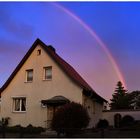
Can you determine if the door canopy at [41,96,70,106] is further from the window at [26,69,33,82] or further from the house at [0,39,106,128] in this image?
the window at [26,69,33,82]

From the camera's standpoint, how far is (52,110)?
106ft

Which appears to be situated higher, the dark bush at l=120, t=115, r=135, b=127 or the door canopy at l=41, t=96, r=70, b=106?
the door canopy at l=41, t=96, r=70, b=106

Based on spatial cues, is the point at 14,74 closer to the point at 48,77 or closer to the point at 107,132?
the point at 48,77

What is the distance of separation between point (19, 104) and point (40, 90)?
→ 3.23 metres

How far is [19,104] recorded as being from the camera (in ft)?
116

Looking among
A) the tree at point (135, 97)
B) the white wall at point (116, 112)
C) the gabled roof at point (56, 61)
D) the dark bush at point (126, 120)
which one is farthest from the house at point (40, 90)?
the tree at point (135, 97)

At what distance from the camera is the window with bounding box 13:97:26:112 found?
34906 millimetres

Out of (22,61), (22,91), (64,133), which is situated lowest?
A: (64,133)

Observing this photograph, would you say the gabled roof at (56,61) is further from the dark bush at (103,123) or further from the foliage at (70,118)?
the foliage at (70,118)

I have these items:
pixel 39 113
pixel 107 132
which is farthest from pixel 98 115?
pixel 107 132

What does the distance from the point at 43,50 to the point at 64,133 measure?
53.1 feet

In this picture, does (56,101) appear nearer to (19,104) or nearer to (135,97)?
(19,104)

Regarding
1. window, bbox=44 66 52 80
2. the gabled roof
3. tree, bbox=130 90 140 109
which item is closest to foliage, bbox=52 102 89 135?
the gabled roof

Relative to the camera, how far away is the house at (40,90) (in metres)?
31.7
